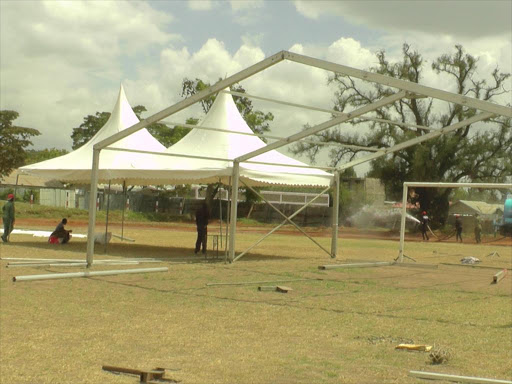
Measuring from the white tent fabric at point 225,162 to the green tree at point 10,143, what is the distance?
38304 mm

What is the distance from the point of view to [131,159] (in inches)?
823

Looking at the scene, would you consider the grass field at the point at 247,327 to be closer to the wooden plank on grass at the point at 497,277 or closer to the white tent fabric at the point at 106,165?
the wooden plank on grass at the point at 497,277

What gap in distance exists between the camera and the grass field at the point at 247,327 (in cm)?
742

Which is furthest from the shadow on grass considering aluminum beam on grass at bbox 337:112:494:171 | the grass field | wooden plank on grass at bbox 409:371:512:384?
wooden plank on grass at bbox 409:371:512:384

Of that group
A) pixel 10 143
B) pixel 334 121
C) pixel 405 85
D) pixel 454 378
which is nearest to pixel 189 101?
pixel 334 121

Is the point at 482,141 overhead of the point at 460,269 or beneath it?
overhead

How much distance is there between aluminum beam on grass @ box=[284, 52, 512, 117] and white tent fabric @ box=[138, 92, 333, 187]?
595cm

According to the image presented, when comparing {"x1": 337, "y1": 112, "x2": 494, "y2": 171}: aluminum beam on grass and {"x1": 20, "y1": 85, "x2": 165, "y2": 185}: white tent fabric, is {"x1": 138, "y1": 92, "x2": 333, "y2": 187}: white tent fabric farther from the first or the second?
{"x1": 337, "y1": 112, "x2": 494, "y2": 171}: aluminum beam on grass

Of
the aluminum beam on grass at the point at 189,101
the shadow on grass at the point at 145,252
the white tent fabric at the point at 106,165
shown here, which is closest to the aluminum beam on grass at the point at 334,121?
the aluminum beam on grass at the point at 189,101

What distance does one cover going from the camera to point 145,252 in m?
22.2

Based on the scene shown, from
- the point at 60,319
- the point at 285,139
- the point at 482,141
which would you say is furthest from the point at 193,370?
the point at 482,141

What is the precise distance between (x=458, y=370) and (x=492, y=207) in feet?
144

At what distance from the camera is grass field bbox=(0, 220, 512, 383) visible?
7418 mm

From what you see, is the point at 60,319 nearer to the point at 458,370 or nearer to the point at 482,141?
the point at 458,370
